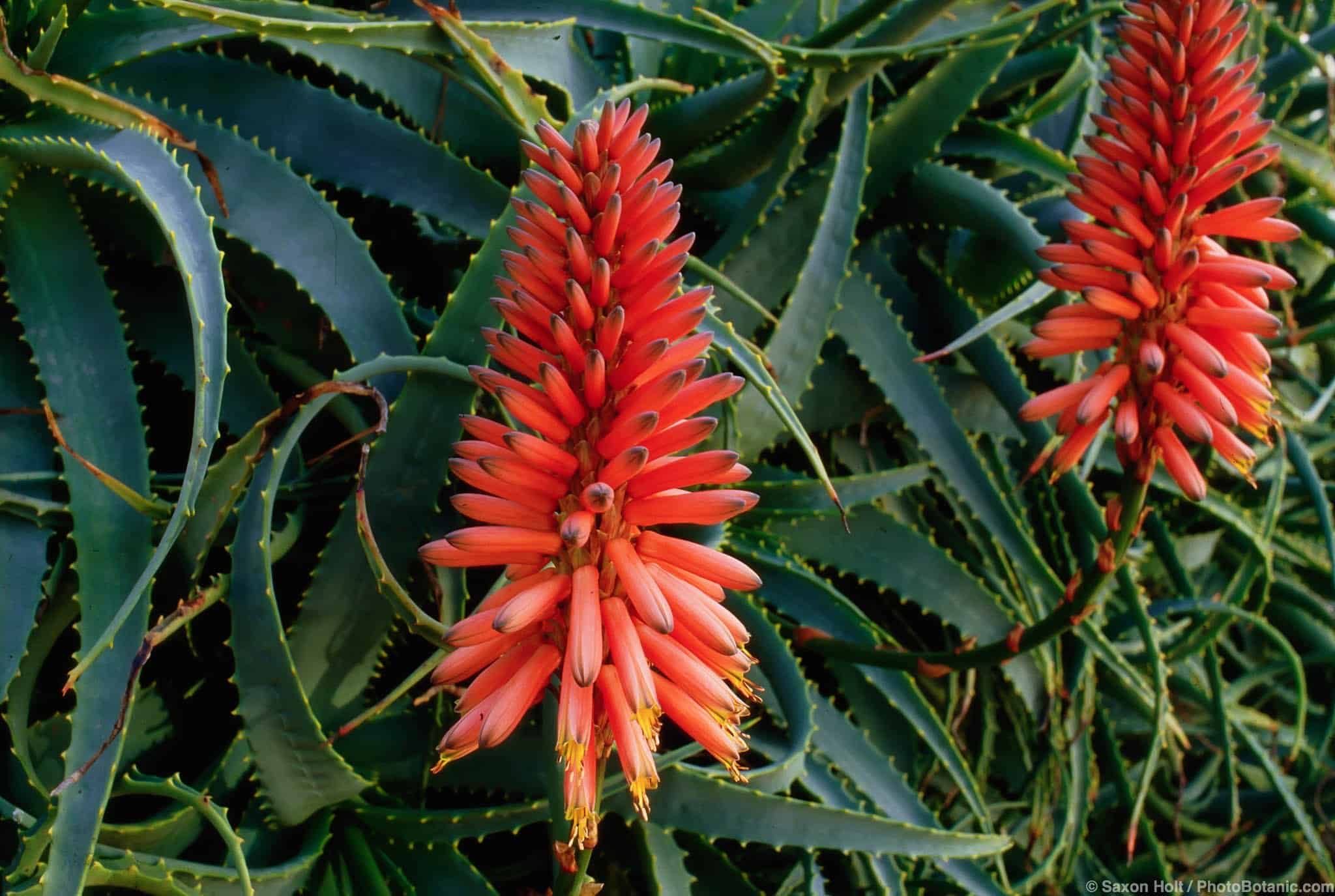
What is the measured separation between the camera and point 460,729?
548 millimetres

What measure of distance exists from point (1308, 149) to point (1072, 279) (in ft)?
3.19

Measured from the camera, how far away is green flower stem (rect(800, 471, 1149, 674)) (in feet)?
2.43

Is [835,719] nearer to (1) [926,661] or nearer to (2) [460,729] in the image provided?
(1) [926,661]

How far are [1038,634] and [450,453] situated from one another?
527mm

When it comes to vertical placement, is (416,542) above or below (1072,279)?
below

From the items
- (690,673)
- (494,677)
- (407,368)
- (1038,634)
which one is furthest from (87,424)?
(1038,634)

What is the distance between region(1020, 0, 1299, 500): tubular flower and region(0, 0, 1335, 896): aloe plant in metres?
0.09

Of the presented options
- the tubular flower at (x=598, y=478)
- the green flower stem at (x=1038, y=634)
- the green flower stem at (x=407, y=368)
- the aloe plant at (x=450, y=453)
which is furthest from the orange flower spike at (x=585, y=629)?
the green flower stem at (x=1038, y=634)

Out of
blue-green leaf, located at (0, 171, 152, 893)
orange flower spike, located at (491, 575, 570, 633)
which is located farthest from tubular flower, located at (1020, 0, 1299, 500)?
blue-green leaf, located at (0, 171, 152, 893)

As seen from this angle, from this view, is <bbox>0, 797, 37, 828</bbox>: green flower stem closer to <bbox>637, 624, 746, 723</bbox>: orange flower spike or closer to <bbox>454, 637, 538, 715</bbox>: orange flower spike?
<bbox>454, 637, 538, 715</bbox>: orange flower spike

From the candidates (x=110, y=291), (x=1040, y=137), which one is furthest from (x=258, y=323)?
(x=1040, y=137)

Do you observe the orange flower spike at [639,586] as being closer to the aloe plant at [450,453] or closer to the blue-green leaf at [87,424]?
the aloe plant at [450,453]

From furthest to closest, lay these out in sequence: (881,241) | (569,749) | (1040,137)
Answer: (1040,137), (881,241), (569,749)

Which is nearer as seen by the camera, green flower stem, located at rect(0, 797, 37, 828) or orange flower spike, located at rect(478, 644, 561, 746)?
orange flower spike, located at rect(478, 644, 561, 746)
